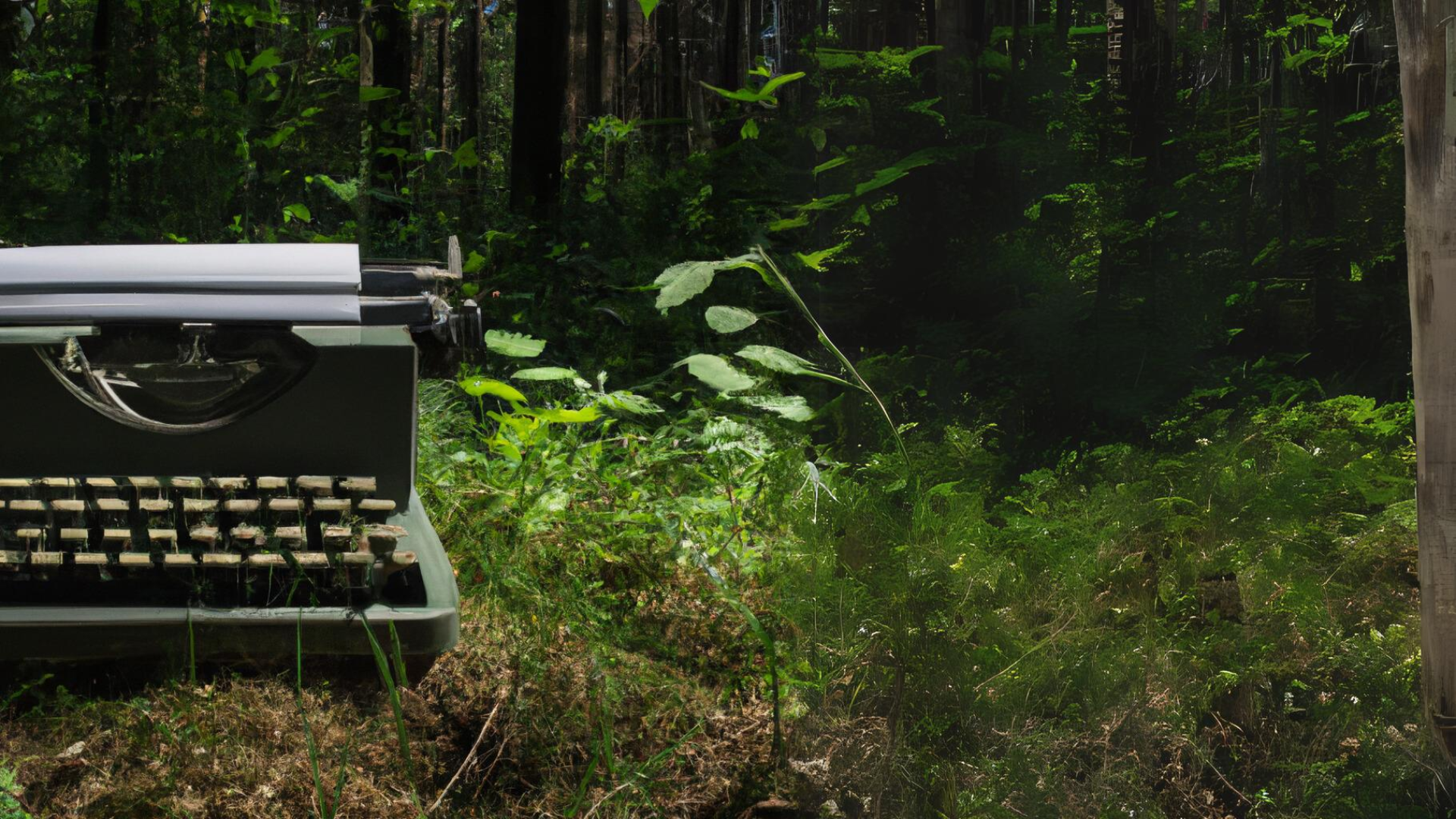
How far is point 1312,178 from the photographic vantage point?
206 cm

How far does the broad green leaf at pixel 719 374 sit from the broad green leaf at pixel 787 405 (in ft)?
0.28

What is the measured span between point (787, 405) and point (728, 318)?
31 centimetres

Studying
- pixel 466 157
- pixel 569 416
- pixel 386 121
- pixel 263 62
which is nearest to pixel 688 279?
pixel 569 416

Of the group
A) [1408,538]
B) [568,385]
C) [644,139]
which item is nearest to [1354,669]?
[1408,538]

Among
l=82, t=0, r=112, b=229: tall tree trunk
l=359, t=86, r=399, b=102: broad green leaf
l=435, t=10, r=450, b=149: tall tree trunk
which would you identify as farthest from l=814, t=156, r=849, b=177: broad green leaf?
l=435, t=10, r=450, b=149: tall tree trunk

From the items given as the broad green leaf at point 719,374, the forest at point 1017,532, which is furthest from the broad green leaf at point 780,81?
the broad green leaf at point 719,374

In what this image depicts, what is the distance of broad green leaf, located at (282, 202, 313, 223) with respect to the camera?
6266 millimetres

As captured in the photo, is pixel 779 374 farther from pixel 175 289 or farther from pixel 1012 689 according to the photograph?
pixel 175 289

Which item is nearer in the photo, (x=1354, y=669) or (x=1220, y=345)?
(x=1354, y=669)

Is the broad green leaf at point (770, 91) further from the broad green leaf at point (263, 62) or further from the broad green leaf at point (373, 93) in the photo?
the broad green leaf at point (263, 62)

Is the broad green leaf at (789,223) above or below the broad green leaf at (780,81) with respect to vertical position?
below

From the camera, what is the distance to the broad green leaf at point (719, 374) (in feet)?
A: 10.4

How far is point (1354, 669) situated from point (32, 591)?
2298 mm

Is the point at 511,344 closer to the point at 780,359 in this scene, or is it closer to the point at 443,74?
the point at 780,359
